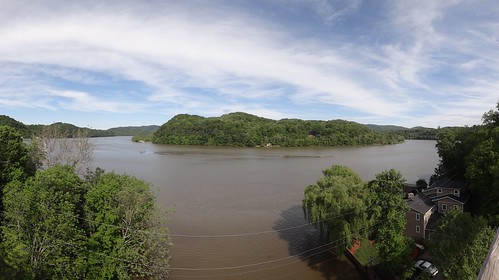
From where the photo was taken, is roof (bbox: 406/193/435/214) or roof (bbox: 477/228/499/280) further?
roof (bbox: 406/193/435/214)

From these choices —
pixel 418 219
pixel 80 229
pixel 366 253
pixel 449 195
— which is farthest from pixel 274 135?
pixel 80 229

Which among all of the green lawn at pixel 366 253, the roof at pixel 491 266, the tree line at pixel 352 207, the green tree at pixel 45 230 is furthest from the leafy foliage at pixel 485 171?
the green tree at pixel 45 230

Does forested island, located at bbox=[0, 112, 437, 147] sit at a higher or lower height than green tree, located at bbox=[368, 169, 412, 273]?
higher

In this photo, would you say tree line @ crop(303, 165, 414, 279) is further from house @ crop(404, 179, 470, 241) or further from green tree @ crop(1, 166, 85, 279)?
green tree @ crop(1, 166, 85, 279)

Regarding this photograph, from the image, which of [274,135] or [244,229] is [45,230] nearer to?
[244,229]

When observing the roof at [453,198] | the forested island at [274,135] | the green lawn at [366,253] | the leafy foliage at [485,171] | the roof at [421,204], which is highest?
the forested island at [274,135]

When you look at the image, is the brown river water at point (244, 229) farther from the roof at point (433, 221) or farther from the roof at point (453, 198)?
the roof at point (453, 198)

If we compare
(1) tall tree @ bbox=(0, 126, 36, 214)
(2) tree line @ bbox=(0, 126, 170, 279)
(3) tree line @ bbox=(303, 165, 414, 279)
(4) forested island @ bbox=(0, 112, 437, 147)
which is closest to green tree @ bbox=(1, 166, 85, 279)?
(2) tree line @ bbox=(0, 126, 170, 279)
